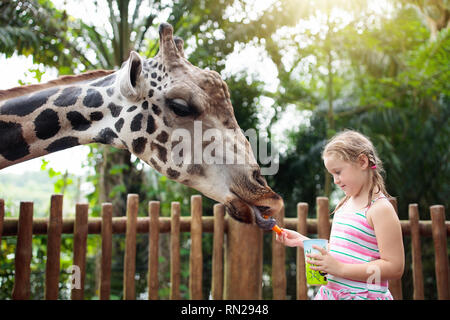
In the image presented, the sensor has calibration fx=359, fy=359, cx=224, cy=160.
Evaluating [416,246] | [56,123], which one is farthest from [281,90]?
[56,123]

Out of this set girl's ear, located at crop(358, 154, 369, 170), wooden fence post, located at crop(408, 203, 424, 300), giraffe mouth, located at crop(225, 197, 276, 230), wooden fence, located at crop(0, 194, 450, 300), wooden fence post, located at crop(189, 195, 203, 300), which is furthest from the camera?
wooden fence post, located at crop(408, 203, 424, 300)

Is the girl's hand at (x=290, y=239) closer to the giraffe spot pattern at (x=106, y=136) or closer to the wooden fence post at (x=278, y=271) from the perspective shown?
the giraffe spot pattern at (x=106, y=136)

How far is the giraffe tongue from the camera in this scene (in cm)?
153

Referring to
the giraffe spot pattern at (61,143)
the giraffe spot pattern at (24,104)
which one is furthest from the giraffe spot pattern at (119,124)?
the giraffe spot pattern at (24,104)

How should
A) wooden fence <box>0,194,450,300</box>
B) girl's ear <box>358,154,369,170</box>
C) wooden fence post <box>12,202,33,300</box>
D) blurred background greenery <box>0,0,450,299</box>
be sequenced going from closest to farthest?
girl's ear <box>358,154,369,170</box> < wooden fence post <box>12,202,33,300</box> < wooden fence <box>0,194,450,300</box> < blurred background greenery <box>0,0,450,299</box>

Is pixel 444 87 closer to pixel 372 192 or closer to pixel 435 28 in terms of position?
pixel 435 28

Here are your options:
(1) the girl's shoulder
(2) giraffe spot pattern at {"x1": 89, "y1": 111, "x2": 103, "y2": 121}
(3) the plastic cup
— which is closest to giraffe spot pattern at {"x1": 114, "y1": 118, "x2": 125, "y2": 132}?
(2) giraffe spot pattern at {"x1": 89, "y1": 111, "x2": 103, "y2": 121}

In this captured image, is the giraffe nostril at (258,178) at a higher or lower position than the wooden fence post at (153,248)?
higher

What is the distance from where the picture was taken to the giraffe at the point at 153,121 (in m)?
1.64

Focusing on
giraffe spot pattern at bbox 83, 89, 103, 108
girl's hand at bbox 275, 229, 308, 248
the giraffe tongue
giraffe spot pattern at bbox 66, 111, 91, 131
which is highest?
giraffe spot pattern at bbox 83, 89, 103, 108

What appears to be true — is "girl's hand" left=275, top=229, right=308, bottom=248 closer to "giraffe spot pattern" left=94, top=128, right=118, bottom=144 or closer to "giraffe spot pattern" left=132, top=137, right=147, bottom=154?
"giraffe spot pattern" left=132, top=137, right=147, bottom=154

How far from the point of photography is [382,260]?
4.35ft

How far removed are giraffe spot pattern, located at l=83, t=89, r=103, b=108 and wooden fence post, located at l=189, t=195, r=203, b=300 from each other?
61.8 inches

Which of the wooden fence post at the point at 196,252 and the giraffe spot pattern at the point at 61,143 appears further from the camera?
the wooden fence post at the point at 196,252
